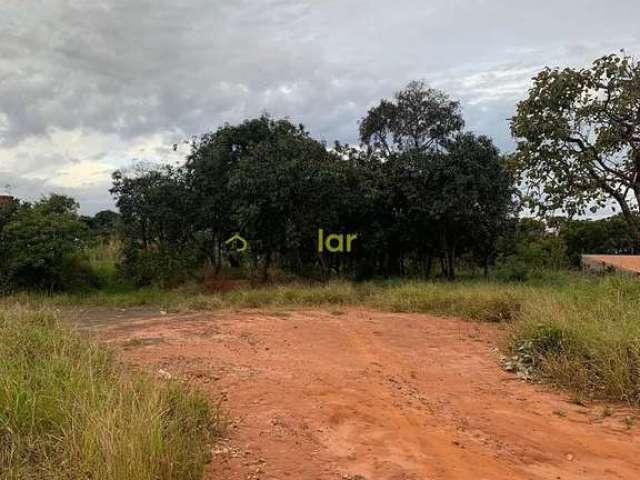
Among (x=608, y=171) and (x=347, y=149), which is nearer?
(x=608, y=171)

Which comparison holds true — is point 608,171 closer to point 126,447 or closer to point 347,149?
point 347,149

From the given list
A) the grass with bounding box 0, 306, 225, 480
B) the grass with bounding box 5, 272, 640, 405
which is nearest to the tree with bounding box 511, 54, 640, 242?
the grass with bounding box 5, 272, 640, 405

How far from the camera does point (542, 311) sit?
7.34 metres

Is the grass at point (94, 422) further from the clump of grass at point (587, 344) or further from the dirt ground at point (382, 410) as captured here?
the clump of grass at point (587, 344)

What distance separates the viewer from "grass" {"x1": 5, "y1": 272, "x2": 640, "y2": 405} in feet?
18.2

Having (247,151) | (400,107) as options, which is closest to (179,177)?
(247,151)

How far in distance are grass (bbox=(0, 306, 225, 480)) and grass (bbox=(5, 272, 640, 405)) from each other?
381 cm

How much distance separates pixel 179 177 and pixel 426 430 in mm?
14084

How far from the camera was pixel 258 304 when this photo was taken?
12500 mm

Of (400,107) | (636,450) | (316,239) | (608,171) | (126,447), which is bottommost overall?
(636,450)

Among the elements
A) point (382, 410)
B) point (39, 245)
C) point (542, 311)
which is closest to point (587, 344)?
point (542, 311)

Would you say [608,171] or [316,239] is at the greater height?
[608,171]

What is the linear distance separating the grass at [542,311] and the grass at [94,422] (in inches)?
150

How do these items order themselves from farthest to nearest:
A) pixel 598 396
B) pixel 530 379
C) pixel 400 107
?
pixel 400 107
pixel 530 379
pixel 598 396
